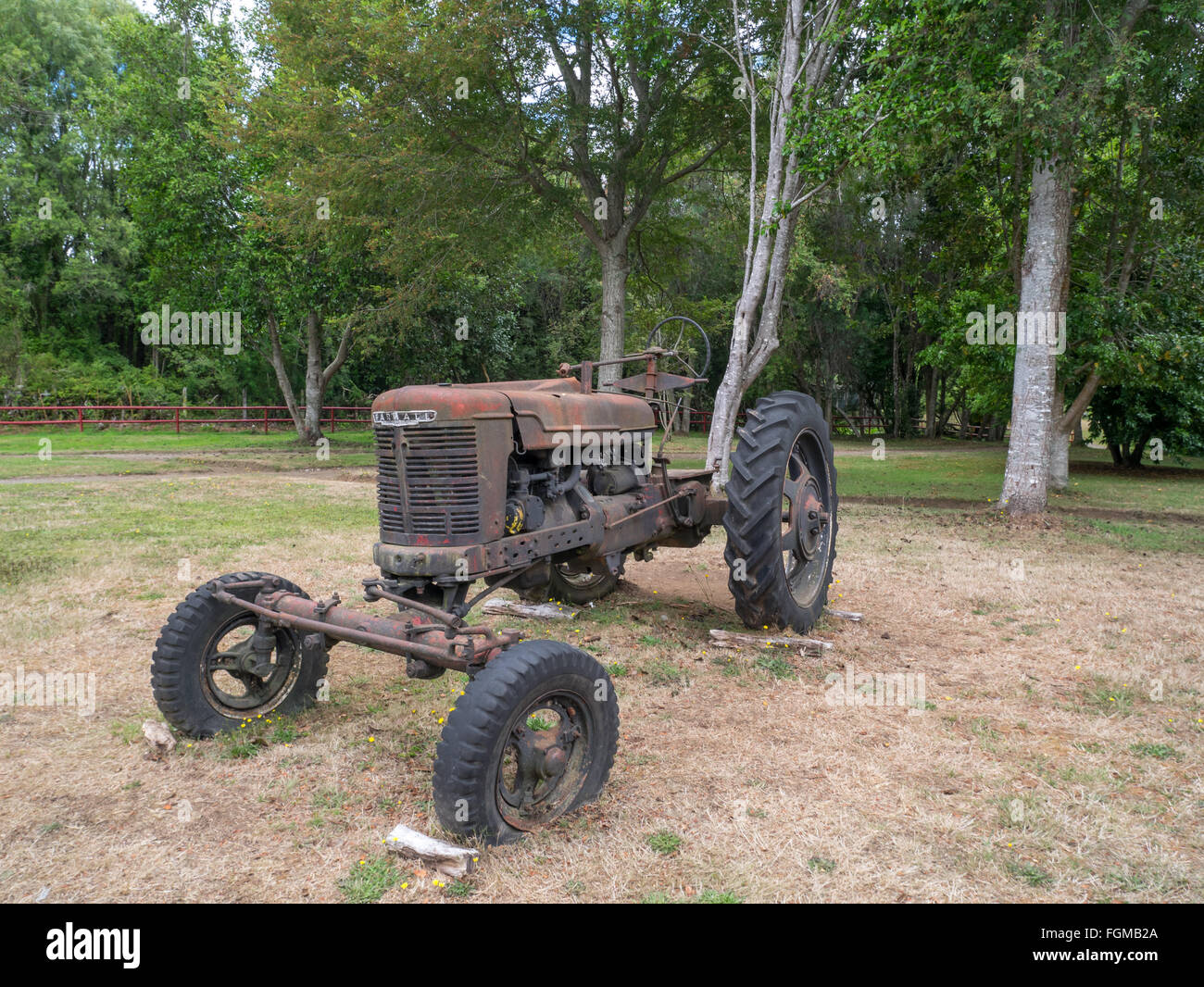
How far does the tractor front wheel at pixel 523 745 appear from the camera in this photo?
3.07 metres

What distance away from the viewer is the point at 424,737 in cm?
422

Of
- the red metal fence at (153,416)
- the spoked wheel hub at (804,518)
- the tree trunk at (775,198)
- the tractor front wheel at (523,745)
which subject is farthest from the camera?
the red metal fence at (153,416)

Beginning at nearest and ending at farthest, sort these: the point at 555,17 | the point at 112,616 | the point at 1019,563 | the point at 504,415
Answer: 1. the point at 504,415
2. the point at 112,616
3. the point at 1019,563
4. the point at 555,17

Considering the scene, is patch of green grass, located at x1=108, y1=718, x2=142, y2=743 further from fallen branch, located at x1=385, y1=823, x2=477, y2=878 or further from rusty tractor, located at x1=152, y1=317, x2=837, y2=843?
fallen branch, located at x1=385, y1=823, x2=477, y2=878

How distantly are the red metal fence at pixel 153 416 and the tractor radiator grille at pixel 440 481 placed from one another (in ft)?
79.0

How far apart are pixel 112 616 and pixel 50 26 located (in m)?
36.7

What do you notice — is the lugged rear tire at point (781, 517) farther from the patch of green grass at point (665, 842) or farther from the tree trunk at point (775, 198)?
the tree trunk at point (775, 198)

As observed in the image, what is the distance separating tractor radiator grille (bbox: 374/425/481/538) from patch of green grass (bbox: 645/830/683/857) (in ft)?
5.46

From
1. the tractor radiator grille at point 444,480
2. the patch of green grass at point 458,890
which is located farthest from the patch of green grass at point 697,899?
the tractor radiator grille at point 444,480

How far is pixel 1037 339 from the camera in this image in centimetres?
1121

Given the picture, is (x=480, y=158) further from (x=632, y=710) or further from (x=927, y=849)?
(x=927, y=849)

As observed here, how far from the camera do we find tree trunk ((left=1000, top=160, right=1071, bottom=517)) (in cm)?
1105

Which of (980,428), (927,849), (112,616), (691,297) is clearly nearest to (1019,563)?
(927,849)
